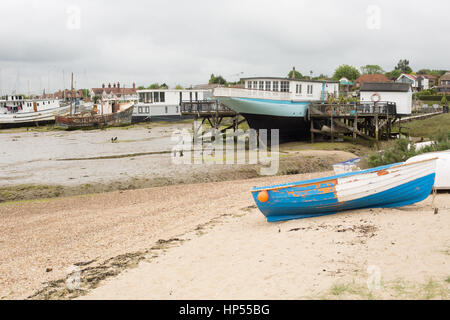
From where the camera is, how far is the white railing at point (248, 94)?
31903mm

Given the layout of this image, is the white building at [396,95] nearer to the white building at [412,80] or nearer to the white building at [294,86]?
the white building at [294,86]

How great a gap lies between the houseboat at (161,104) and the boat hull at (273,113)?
2983 centimetres

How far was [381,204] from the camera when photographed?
11945 millimetres

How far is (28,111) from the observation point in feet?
243

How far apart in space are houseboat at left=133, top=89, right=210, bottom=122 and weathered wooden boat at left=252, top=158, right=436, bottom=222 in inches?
2075

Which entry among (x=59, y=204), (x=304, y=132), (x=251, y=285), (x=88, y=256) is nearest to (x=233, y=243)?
(x=251, y=285)

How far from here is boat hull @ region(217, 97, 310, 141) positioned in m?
32.4

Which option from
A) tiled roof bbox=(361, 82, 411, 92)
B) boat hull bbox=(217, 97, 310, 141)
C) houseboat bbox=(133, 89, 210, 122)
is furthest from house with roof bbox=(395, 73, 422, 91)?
boat hull bbox=(217, 97, 310, 141)

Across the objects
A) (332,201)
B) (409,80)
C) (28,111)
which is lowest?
(332,201)

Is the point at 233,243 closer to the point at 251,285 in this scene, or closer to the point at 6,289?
the point at 251,285

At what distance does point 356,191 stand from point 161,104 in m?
54.8

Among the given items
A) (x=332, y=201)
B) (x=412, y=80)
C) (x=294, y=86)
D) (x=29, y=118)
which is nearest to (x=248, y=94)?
(x=294, y=86)

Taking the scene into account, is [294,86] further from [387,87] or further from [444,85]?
[444,85]

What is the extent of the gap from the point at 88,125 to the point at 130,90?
8753 cm
